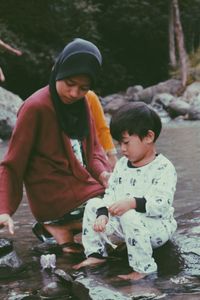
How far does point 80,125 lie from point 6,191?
0.56 m

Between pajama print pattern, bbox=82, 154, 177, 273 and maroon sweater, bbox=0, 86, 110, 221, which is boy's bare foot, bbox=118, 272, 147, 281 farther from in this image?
maroon sweater, bbox=0, 86, 110, 221

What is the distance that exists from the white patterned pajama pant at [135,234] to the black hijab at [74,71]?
540mm

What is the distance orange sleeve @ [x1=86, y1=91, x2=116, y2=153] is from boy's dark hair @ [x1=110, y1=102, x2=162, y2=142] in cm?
86

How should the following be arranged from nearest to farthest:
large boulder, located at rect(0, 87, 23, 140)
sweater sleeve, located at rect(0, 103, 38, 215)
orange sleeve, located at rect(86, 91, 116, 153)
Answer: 1. sweater sleeve, located at rect(0, 103, 38, 215)
2. orange sleeve, located at rect(86, 91, 116, 153)
3. large boulder, located at rect(0, 87, 23, 140)

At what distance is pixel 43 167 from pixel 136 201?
708mm

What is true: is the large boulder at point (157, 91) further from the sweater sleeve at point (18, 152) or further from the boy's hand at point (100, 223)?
the boy's hand at point (100, 223)

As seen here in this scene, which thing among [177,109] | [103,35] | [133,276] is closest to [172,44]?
[103,35]

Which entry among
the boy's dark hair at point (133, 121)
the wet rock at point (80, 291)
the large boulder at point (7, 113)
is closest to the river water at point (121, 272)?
the wet rock at point (80, 291)

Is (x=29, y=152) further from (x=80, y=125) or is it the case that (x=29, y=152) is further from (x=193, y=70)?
(x=193, y=70)

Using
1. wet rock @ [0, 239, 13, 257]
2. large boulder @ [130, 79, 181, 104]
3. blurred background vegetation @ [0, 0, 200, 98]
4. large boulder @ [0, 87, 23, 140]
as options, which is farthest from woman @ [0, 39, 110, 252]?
large boulder @ [130, 79, 181, 104]

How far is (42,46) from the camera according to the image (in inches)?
818

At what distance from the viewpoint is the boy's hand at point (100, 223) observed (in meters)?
2.41

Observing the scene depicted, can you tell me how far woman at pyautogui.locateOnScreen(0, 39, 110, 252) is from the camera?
270 centimetres

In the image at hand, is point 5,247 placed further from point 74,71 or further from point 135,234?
point 74,71
